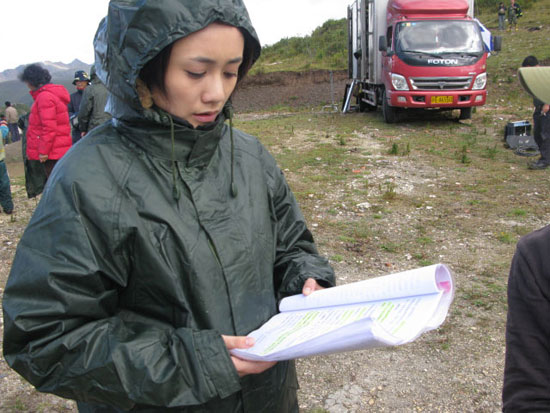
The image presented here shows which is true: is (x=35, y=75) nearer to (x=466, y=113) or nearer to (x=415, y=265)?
(x=415, y=265)

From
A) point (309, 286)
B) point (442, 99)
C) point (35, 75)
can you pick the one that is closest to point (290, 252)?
point (309, 286)

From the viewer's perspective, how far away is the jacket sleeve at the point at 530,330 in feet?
4.29

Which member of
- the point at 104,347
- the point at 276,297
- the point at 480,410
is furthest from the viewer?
the point at 480,410

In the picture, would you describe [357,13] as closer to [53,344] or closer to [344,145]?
[344,145]

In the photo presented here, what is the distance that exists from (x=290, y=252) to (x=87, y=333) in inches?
29.3

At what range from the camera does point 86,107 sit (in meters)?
6.49

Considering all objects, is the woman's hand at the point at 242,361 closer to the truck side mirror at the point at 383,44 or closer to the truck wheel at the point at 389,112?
the truck side mirror at the point at 383,44

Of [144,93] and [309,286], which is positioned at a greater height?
[144,93]

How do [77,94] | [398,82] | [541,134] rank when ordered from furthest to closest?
[398,82]
[541,134]
[77,94]

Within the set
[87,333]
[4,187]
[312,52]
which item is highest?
[87,333]

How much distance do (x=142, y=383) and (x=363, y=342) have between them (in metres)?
0.52

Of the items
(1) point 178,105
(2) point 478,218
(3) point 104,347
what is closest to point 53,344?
(3) point 104,347

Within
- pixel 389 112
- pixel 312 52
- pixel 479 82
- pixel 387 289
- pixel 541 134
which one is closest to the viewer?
pixel 387 289

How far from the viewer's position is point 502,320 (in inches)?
146
